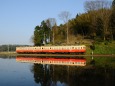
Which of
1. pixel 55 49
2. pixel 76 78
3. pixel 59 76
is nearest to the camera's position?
pixel 76 78

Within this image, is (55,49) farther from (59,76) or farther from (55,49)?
(59,76)

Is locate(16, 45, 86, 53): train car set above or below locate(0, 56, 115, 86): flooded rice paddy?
above

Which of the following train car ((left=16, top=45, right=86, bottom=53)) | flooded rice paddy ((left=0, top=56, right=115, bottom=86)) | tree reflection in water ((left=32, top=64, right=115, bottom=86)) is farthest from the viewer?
train car ((left=16, top=45, right=86, bottom=53))

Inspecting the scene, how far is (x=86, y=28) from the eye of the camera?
3231 inches

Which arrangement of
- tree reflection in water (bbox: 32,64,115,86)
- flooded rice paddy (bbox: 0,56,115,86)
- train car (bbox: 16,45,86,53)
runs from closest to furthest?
tree reflection in water (bbox: 32,64,115,86)
flooded rice paddy (bbox: 0,56,115,86)
train car (bbox: 16,45,86,53)

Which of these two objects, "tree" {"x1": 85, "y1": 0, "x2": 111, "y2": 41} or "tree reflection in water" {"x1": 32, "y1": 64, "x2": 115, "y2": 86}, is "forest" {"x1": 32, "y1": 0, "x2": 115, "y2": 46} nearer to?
"tree" {"x1": 85, "y1": 0, "x2": 111, "y2": 41}

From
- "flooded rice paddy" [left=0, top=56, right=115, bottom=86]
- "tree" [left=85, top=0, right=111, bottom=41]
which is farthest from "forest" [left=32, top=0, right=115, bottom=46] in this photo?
"flooded rice paddy" [left=0, top=56, right=115, bottom=86]

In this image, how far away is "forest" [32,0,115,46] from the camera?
2747 inches

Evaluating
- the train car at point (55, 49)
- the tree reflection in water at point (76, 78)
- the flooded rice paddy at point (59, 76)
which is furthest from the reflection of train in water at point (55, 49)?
the tree reflection in water at point (76, 78)

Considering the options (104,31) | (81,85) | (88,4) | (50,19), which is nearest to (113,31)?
(104,31)

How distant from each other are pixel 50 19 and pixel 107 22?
88.9ft

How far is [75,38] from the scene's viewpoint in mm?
82062

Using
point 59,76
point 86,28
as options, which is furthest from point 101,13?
point 59,76

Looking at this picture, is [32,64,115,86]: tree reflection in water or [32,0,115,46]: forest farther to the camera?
[32,0,115,46]: forest
